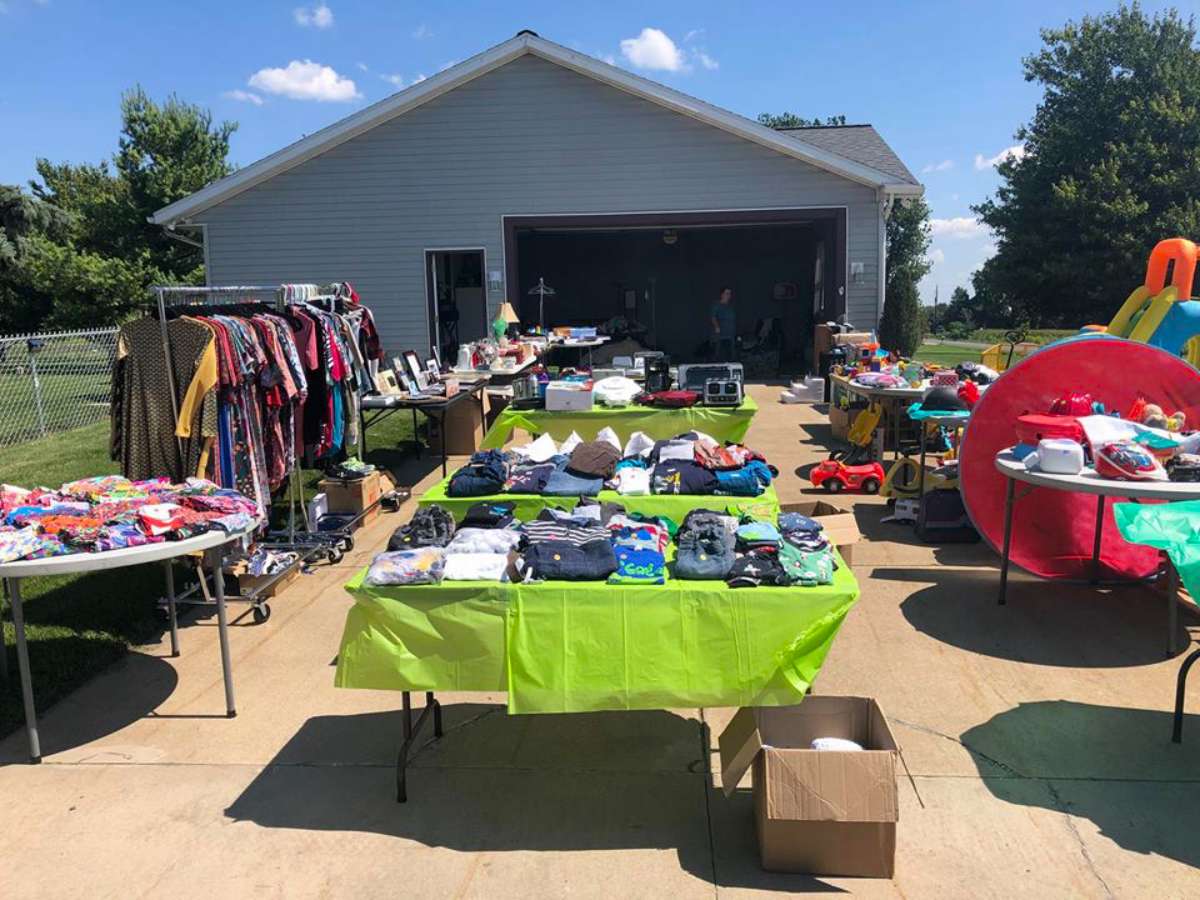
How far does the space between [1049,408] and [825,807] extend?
3822 mm

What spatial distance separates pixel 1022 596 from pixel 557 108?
40.5 feet

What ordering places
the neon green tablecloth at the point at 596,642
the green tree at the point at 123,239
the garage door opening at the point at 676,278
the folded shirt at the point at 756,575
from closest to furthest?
the neon green tablecloth at the point at 596,642
the folded shirt at the point at 756,575
the garage door opening at the point at 676,278
the green tree at the point at 123,239

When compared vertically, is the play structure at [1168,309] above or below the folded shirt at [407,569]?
above

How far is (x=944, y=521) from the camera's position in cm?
698

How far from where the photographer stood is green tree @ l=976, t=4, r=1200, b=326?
29719 millimetres

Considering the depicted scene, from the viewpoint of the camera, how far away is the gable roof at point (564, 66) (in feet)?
48.9

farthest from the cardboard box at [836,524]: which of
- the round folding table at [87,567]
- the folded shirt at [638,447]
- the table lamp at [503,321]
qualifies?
the table lamp at [503,321]

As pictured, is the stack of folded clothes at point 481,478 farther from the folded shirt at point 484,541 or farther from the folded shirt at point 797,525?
the folded shirt at point 797,525

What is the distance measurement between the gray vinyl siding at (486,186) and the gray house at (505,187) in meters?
0.02

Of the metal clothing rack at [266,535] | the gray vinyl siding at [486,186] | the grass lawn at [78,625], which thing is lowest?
the grass lawn at [78,625]

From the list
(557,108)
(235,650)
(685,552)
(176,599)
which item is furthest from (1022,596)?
(557,108)

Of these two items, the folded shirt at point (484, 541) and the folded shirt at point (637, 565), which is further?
the folded shirt at point (484, 541)

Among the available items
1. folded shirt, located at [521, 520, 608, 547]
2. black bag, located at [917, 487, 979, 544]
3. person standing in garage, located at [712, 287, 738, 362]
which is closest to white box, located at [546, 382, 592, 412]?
black bag, located at [917, 487, 979, 544]

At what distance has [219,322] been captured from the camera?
5.54m
